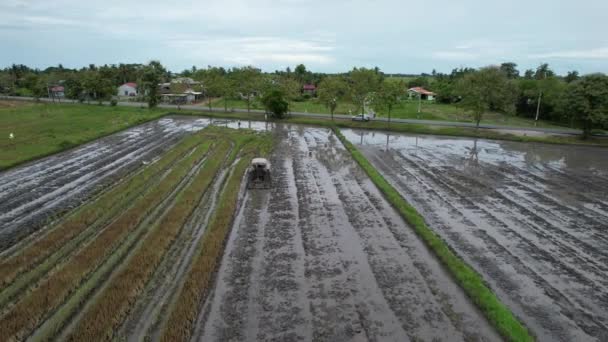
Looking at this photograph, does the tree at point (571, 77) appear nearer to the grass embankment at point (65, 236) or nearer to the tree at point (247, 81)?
the tree at point (247, 81)

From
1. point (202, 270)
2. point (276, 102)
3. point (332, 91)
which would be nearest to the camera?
point (202, 270)

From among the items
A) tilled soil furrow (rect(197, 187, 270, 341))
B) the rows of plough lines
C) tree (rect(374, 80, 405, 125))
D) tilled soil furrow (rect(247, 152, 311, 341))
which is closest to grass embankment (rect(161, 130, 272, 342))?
the rows of plough lines

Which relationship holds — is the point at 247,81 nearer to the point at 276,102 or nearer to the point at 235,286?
the point at 276,102

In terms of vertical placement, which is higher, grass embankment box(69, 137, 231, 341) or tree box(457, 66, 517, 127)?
tree box(457, 66, 517, 127)

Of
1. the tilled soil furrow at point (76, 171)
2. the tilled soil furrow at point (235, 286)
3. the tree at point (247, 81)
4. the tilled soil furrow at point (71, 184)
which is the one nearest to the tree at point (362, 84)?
the tree at point (247, 81)

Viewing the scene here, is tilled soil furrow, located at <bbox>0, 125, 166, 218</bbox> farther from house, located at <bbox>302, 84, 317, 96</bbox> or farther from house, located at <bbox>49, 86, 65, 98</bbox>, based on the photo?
house, located at <bbox>49, 86, 65, 98</bbox>

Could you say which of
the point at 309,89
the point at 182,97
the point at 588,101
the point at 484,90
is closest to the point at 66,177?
the point at 484,90
